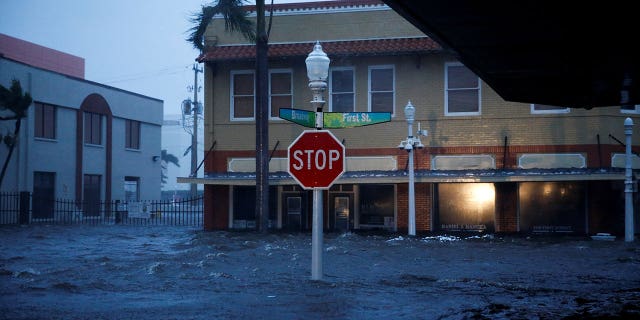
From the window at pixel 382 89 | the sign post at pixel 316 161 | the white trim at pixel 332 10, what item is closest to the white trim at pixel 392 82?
the window at pixel 382 89

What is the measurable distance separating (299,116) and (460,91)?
16559 mm

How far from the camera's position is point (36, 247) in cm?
2378

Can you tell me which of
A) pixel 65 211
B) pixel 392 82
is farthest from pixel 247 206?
pixel 65 211

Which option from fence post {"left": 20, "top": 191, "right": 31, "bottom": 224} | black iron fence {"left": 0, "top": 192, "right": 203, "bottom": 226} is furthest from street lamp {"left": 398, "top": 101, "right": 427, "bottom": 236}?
fence post {"left": 20, "top": 191, "right": 31, "bottom": 224}

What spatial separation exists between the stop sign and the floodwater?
71.0 inches

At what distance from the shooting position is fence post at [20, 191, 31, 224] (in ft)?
119

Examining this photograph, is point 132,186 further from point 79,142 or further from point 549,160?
point 549,160

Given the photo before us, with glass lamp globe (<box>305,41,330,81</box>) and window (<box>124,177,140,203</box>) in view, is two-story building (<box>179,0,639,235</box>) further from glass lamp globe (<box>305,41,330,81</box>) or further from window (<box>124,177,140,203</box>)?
window (<box>124,177,140,203</box>)

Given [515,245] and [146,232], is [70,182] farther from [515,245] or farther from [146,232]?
[515,245]

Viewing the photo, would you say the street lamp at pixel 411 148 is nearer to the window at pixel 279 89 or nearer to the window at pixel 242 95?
the window at pixel 279 89

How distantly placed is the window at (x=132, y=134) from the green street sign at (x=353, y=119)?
3718cm

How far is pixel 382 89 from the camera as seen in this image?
2817 centimetres

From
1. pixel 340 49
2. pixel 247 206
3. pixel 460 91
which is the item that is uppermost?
pixel 340 49

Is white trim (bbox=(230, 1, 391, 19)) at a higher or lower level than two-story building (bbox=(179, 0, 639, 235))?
higher
